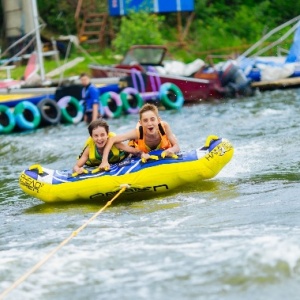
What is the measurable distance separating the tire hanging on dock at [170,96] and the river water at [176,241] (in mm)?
7940

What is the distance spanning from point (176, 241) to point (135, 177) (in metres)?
2.37

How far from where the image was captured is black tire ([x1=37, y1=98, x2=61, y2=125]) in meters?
18.1

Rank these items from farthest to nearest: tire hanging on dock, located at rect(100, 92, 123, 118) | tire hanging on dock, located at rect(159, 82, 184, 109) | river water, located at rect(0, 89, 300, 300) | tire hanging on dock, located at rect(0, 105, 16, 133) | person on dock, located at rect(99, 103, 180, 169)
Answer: tire hanging on dock, located at rect(159, 82, 184, 109) → tire hanging on dock, located at rect(100, 92, 123, 118) → tire hanging on dock, located at rect(0, 105, 16, 133) → person on dock, located at rect(99, 103, 180, 169) → river water, located at rect(0, 89, 300, 300)

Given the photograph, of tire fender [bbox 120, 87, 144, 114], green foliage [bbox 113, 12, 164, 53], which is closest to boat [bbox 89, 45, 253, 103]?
tire fender [bbox 120, 87, 144, 114]

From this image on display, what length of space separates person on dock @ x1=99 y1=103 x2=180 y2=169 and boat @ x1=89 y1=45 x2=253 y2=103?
35.1 feet

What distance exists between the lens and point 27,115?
711 inches

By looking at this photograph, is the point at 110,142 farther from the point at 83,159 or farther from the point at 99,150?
the point at 83,159

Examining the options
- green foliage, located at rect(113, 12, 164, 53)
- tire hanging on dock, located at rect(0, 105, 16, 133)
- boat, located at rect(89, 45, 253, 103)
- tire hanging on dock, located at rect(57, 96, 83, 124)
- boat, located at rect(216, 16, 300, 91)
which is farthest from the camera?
green foliage, located at rect(113, 12, 164, 53)

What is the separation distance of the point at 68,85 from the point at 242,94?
4868mm

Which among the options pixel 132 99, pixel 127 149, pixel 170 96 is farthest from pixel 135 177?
pixel 170 96

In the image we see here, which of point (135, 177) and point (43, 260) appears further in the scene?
point (135, 177)

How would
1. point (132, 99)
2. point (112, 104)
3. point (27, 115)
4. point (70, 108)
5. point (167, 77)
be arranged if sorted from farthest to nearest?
1. point (167, 77)
2. point (132, 99)
3. point (112, 104)
4. point (70, 108)
5. point (27, 115)

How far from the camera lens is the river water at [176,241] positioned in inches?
226

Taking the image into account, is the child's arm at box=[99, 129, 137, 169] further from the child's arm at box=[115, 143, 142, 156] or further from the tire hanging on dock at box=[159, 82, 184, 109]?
the tire hanging on dock at box=[159, 82, 184, 109]
